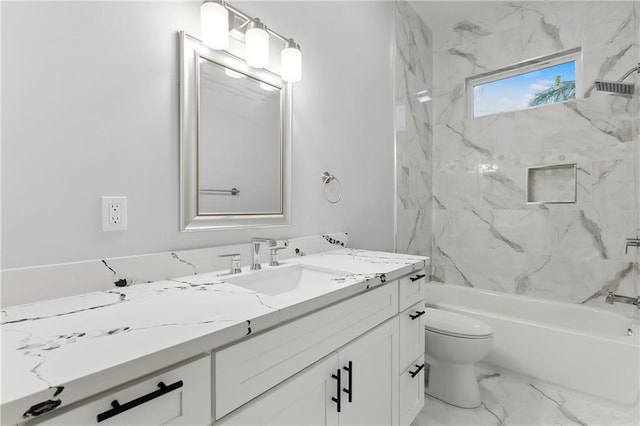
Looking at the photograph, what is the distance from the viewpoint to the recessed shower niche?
2311mm

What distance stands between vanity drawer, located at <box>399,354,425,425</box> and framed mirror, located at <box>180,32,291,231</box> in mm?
910

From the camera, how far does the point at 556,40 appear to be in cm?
239

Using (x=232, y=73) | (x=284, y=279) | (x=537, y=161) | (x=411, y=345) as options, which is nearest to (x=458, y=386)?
(x=411, y=345)

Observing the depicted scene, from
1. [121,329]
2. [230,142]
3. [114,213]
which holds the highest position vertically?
[230,142]

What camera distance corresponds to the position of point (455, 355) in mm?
1733

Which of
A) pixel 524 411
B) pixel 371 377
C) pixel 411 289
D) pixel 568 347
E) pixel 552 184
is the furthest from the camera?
pixel 552 184

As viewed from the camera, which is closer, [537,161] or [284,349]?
[284,349]

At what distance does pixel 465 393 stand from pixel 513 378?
55 centimetres

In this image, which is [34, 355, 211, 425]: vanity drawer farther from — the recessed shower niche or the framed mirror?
the recessed shower niche

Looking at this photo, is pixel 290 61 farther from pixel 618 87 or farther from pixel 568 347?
pixel 568 347

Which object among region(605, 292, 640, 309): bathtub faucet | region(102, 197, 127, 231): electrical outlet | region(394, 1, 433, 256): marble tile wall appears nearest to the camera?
region(102, 197, 127, 231): electrical outlet

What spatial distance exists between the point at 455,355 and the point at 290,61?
1777mm

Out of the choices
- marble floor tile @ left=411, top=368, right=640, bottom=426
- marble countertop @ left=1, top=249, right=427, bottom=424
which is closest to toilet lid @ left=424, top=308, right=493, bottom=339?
marble floor tile @ left=411, top=368, right=640, bottom=426

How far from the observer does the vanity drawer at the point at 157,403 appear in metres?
0.49
